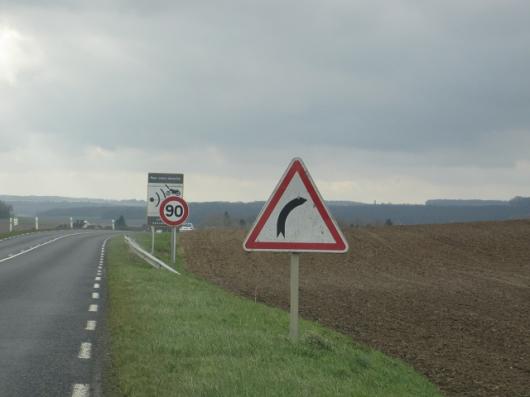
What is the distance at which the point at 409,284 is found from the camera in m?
23.2

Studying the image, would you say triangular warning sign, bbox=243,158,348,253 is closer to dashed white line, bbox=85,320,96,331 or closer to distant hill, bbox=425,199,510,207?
dashed white line, bbox=85,320,96,331

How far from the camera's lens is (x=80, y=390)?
722cm

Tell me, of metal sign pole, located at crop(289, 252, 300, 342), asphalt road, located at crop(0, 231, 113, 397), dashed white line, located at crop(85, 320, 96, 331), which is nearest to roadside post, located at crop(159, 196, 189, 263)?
asphalt road, located at crop(0, 231, 113, 397)

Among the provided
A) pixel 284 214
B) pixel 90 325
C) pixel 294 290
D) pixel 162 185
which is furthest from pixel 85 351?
pixel 162 185

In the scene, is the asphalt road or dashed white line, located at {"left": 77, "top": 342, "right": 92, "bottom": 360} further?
dashed white line, located at {"left": 77, "top": 342, "right": 92, "bottom": 360}

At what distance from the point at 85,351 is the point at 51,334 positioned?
5.60ft

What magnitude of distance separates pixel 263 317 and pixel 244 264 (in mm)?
18320

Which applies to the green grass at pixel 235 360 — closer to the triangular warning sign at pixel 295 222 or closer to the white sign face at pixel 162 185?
Result: the triangular warning sign at pixel 295 222

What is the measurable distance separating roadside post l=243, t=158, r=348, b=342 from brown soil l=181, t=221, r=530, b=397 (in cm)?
217

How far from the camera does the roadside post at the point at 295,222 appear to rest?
8.32m

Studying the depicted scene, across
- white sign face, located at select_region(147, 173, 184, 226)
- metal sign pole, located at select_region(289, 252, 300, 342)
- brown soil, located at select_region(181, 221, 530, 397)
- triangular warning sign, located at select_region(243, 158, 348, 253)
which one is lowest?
brown soil, located at select_region(181, 221, 530, 397)

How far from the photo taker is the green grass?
7051mm

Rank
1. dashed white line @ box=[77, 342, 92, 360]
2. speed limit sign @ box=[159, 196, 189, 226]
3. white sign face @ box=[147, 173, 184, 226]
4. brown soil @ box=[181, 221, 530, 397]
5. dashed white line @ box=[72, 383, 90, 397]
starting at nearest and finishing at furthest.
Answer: dashed white line @ box=[72, 383, 90, 397] < dashed white line @ box=[77, 342, 92, 360] < brown soil @ box=[181, 221, 530, 397] < speed limit sign @ box=[159, 196, 189, 226] < white sign face @ box=[147, 173, 184, 226]

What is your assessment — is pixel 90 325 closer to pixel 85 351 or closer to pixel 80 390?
pixel 85 351
